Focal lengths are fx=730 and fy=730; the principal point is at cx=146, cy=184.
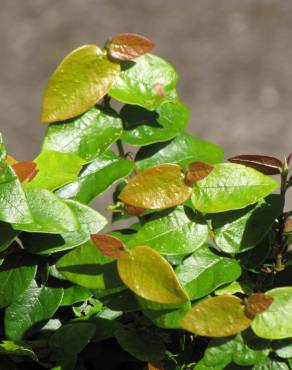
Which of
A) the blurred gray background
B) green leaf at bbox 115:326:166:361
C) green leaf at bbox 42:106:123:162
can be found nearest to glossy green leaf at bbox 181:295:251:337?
green leaf at bbox 115:326:166:361

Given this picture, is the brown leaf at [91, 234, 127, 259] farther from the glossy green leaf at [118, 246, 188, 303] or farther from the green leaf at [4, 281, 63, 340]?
the green leaf at [4, 281, 63, 340]

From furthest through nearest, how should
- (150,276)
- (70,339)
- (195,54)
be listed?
(195,54) < (70,339) < (150,276)

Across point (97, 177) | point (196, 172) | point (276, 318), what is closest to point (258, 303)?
point (276, 318)

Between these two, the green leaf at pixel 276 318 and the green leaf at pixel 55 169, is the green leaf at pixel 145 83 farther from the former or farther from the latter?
the green leaf at pixel 276 318

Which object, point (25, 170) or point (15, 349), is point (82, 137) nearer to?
point (25, 170)

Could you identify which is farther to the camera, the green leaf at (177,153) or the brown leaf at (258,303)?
the green leaf at (177,153)

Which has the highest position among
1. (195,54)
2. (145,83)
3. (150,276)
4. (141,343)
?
(145,83)

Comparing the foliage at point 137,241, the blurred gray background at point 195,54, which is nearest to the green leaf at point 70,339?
the foliage at point 137,241
